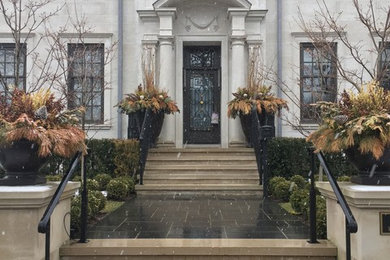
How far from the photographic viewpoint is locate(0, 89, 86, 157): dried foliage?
16.0 feet

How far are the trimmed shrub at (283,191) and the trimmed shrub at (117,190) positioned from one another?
3368mm

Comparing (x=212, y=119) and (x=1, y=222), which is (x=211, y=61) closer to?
(x=212, y=119)

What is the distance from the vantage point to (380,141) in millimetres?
4754

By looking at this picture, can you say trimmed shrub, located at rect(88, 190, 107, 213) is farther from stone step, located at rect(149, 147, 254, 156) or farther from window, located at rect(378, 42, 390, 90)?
window, located at rect(378, 42, 390, 90)

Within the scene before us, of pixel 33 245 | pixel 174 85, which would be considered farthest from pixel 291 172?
pixel 33 245

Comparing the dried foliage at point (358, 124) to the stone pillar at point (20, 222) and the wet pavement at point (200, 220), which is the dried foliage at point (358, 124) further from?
the stone pillar at point (20, 222)

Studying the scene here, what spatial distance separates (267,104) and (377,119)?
8.34 m

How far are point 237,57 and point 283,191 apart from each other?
5769 millimetres

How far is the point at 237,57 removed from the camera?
1450 centimetres

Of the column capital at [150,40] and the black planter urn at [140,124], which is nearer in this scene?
the black planter urn at [140,124]

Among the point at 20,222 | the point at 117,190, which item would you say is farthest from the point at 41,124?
→ the point at 117,190

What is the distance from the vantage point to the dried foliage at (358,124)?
474 cm

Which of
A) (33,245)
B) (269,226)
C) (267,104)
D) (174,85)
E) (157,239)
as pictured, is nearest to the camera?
(33,245)

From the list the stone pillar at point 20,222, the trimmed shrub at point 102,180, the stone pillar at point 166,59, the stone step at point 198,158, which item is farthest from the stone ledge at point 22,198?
the stone pillar at point 166,59
